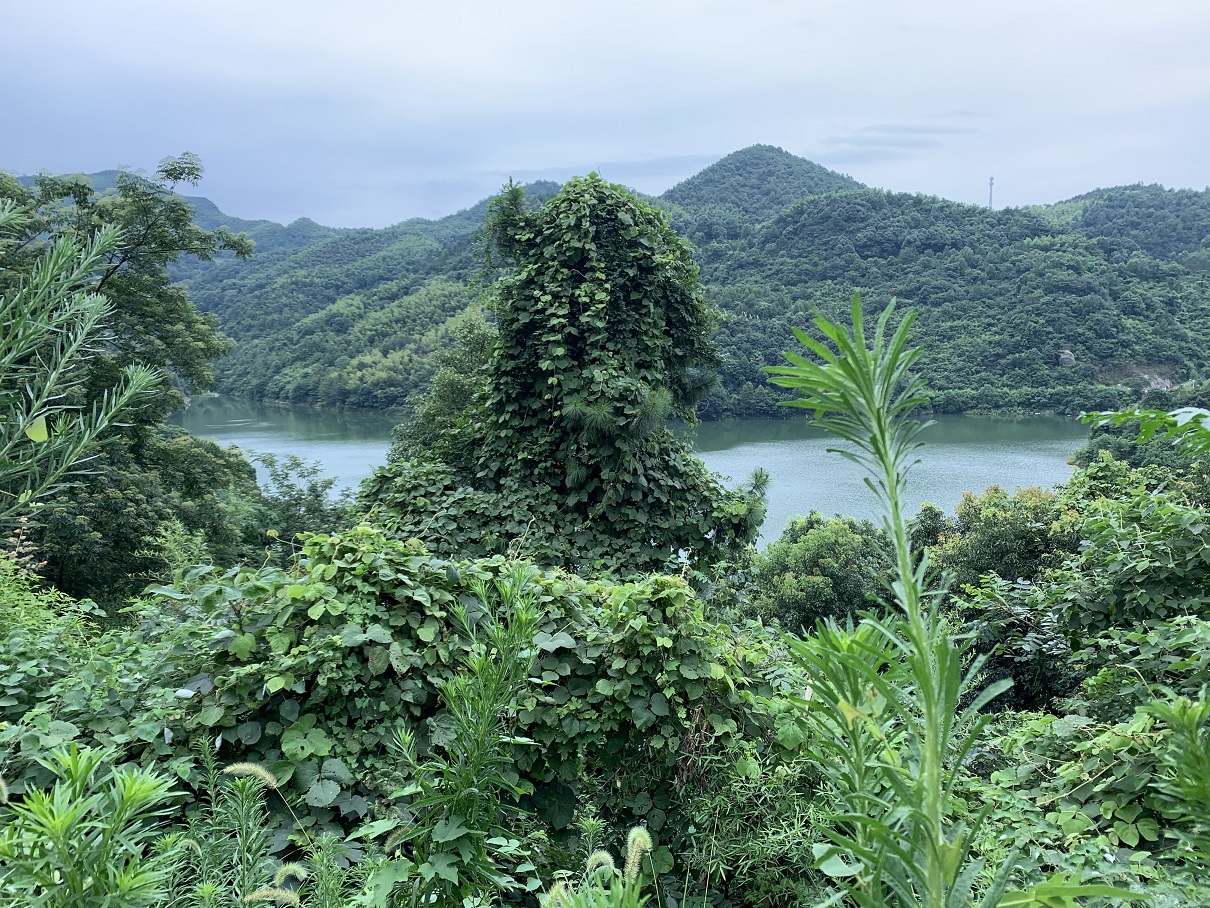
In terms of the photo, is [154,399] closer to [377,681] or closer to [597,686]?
[377,681]

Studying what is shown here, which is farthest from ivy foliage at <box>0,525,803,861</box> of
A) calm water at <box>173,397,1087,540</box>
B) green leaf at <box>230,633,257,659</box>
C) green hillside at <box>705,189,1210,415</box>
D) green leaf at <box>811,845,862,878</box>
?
green hillside at <box>705,189,1210,415</box>

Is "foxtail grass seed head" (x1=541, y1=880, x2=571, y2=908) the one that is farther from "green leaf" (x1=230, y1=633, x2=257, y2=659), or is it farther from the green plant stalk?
"green leaf" (x1=230, y1=633, x2=257, y2=659)

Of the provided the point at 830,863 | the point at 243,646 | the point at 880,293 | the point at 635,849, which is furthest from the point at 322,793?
the point at 880,293

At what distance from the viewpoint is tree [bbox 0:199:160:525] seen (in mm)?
1083

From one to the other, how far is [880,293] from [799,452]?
10.5m

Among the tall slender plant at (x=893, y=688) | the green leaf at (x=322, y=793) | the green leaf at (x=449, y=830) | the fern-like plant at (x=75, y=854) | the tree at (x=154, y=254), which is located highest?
the tree at (x=154, y=254)

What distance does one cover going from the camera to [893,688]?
0.45 meters

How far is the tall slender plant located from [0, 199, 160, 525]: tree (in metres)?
1.07

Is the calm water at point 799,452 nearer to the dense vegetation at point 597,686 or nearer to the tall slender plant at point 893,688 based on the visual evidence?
the dense vegetation at point 597,686

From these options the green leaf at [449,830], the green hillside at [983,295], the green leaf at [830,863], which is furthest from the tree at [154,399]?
the green hillside at [983,295]

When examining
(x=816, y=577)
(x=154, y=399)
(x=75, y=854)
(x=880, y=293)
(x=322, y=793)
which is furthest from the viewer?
(x=880, y=293)

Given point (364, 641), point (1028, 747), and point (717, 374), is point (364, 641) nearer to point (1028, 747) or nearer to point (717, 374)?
point (1028, 747)

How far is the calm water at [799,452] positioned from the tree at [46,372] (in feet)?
66.2

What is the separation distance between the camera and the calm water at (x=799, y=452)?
2417 cm
